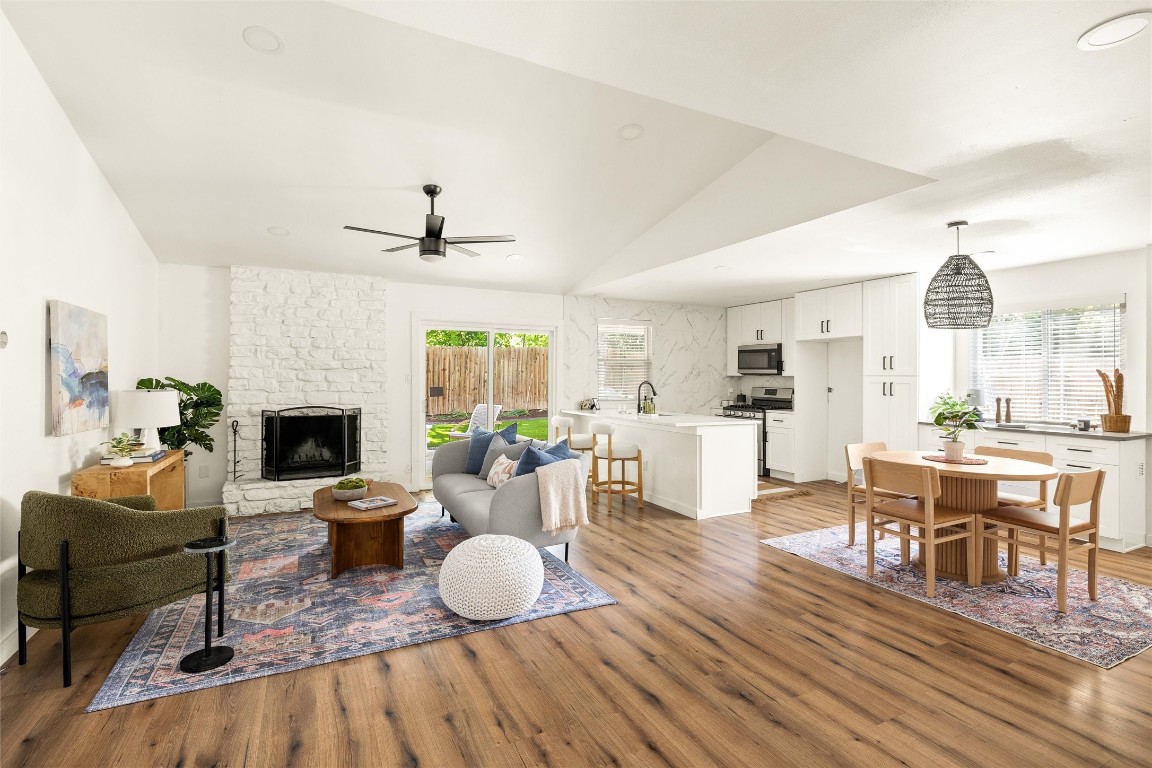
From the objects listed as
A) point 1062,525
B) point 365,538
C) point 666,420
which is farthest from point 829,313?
point 365,538

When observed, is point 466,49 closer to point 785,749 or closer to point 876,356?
point 785,749

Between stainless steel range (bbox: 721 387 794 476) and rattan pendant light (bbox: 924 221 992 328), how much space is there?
351 cm

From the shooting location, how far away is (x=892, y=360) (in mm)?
5789

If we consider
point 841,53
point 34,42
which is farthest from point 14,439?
point 841,53

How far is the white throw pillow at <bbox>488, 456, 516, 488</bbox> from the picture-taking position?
419 cm

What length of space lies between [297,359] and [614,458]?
11.2ft

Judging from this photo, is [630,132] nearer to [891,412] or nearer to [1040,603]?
[1040,603]

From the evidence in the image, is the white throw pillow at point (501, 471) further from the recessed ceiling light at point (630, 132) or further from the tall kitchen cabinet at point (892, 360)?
the tall kitchen cabinet at point (892, 360)

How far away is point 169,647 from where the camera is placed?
269 centimetres

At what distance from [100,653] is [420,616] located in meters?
1.45

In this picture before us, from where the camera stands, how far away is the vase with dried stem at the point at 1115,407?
4.46 m

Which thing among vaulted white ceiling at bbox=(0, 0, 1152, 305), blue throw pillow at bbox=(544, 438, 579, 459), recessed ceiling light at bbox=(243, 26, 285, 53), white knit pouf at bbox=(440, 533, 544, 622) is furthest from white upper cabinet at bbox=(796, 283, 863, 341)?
recessed ceiling light at bbox=(243, 26, 285, 53)

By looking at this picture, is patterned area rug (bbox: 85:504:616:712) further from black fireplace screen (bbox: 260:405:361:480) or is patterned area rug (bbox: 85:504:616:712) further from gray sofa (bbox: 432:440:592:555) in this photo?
black fireplace screen (bbox: 260:405:361:480)

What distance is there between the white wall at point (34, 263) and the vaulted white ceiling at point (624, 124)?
248mm
